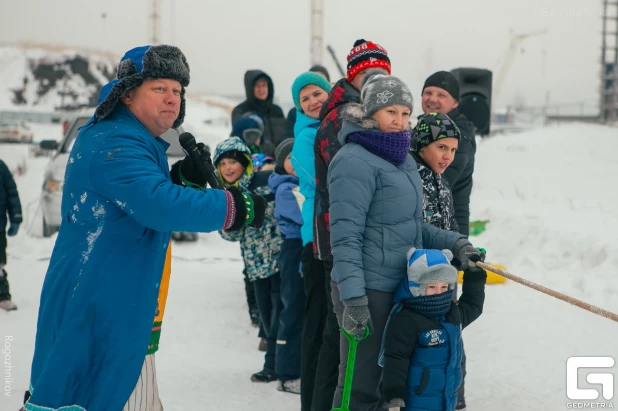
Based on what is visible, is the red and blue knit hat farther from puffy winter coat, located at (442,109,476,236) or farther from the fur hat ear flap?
the fur hat ear flap

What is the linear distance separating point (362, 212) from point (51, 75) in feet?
280

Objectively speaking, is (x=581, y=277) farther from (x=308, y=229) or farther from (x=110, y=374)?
(x=110, y=374)

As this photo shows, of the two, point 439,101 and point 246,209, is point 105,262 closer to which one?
point 246,209

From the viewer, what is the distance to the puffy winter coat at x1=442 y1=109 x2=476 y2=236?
4152mm

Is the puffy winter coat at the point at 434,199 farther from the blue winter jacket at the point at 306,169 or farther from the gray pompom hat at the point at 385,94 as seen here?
the blue winter jacket at the point at 306,169

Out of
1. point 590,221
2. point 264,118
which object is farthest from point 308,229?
point 590,221

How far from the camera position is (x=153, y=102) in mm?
2561

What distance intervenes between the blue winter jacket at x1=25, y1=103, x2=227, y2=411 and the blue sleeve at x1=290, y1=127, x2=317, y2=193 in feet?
5.60

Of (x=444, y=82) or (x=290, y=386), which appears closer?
(x=444, y=82)

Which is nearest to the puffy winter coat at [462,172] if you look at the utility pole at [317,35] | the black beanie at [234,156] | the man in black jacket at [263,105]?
the black beanie at [234,156]

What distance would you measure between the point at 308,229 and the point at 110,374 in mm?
1952

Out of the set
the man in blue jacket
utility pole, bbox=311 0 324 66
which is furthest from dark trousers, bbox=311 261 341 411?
utility pole, bbox=311 0 324 66

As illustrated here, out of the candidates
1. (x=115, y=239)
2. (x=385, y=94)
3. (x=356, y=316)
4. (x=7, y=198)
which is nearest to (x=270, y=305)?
(x=356, y=316)

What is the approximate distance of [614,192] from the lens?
12039mm
